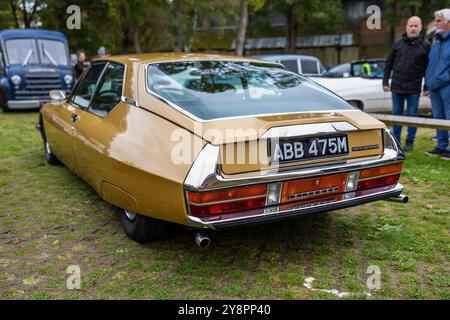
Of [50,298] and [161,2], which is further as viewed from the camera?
[161,2]

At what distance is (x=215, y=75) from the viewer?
356 cm

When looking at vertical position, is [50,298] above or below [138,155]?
below

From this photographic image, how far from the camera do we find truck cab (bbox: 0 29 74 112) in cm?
1185

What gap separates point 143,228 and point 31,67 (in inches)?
421

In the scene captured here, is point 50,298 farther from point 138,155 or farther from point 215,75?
point 215,75

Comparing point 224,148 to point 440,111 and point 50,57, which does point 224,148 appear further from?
point 50,57

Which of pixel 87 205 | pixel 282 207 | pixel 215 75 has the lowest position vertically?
pixel 87 205

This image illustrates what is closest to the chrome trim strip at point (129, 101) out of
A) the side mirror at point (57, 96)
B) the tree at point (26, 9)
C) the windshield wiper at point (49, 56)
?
the side mirror at point (57, 96)

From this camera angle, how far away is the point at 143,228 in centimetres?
322

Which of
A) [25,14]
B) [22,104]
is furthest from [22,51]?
[25,14]

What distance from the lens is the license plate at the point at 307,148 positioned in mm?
2682

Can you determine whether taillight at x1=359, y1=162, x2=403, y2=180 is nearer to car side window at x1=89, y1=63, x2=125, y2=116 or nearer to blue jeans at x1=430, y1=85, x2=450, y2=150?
car side window at x1=89, y1=63, x2=125, y2=116
